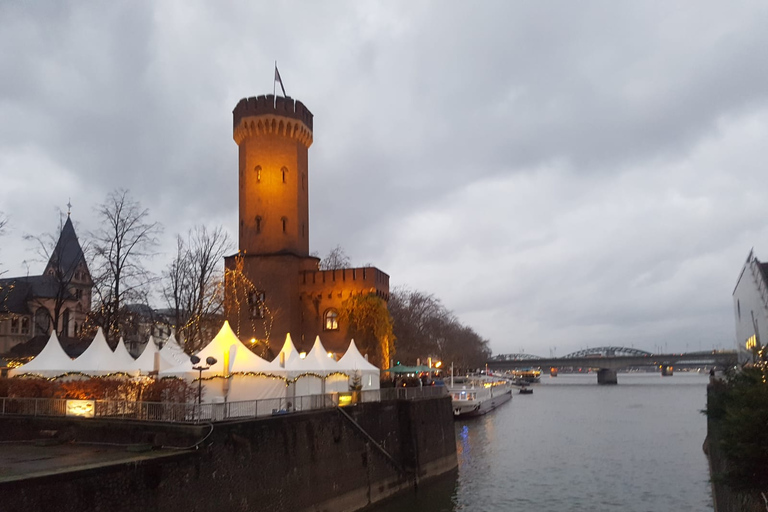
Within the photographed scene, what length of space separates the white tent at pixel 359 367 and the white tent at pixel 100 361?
10191 millimetres

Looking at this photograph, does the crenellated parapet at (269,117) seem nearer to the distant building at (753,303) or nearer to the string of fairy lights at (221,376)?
the string of fairy lights at (221,376)

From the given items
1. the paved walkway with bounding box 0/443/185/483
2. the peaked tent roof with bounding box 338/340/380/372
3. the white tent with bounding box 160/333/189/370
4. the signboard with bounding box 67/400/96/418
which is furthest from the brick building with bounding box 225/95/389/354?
the paved walkway with bounding box 0/443/185/483

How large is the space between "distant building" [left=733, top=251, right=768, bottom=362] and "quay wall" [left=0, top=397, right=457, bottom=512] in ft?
63.8

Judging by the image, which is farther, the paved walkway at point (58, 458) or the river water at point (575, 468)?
the river water at point (575, 468)

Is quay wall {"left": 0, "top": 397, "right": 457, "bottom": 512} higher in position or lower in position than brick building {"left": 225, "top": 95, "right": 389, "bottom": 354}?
lower

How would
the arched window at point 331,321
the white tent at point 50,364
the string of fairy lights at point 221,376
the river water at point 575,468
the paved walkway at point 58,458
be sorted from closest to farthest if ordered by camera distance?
1. the paved walkway at point 58,458
2. the string of fairy lights at point 221,376
3. the river water at point 575,468
4. the white tent at point 50,364
5. the arched window at point 331,321

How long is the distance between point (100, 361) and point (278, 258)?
65.3ft

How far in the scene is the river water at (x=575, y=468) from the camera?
95.0ft

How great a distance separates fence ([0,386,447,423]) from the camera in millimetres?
20609

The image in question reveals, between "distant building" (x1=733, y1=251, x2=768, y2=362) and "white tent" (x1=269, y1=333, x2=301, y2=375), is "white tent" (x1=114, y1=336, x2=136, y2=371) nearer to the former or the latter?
"white tent" (x1=269, y1=333, x2=301, y2=375)

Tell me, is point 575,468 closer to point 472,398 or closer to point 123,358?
point 123,358

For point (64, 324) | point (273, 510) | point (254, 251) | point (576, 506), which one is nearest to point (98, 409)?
point (273, 510)

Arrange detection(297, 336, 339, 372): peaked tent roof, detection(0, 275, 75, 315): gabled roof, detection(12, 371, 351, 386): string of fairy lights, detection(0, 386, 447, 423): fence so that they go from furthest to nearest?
detection(0, 275, 75, 315): gabled roof → detection(297, 336, 339, 372): peaked tent roof → detection(12, 371, 351, 386): string of fairy lights → detection(0, 386, 447, 423): fence

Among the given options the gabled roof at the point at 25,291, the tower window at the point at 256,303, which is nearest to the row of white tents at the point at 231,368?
the tower window at the point at 256,303
